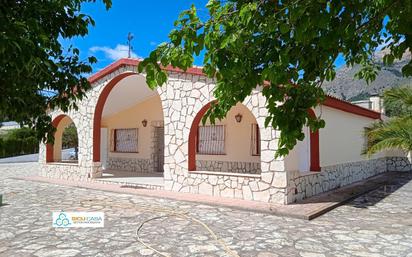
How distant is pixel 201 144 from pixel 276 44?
12592 millimetres

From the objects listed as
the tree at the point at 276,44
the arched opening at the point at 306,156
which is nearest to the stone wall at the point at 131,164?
the arched opening at the point at 306,156

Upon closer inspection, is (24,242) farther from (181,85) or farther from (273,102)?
(181,85)

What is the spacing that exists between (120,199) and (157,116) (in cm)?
674

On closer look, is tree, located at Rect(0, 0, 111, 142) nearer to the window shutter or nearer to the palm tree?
the palm tree

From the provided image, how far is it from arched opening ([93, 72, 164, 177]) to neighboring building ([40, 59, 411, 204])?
0.05 m

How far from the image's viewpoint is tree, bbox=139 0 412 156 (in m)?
2.29

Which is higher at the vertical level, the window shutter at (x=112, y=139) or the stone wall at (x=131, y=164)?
the window shutter at (x=112, y=139)

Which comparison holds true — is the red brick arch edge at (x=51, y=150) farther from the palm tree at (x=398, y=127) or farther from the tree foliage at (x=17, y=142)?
the tree foliage at (x=17, y=142)

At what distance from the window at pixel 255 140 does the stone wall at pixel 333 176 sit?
2882 mm

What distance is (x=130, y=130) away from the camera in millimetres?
17844

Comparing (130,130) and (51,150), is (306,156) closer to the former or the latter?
(130,130)

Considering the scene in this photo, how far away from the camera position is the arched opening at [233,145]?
13.4 metres

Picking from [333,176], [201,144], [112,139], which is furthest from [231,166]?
[112,139]

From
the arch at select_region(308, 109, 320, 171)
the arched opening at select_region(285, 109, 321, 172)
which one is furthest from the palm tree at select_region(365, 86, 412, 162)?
the arch at select_region(308, 109, 320, 171)
